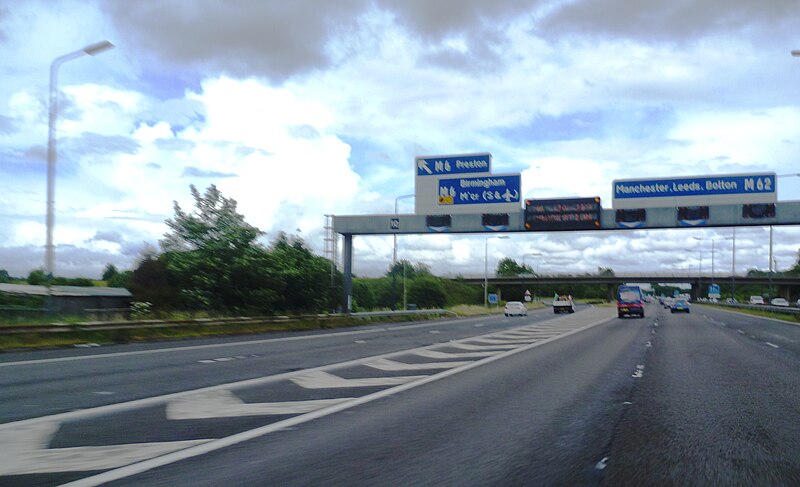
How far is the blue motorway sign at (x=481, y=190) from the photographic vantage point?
38406 millimetres

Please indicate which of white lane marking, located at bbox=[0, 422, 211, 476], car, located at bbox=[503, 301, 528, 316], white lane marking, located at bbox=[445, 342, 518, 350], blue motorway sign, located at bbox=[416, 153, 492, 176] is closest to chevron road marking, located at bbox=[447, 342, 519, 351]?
white lane marking, located at bbox=[445, 342, 518, 350]

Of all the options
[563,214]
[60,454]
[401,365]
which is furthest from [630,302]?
[60,454]

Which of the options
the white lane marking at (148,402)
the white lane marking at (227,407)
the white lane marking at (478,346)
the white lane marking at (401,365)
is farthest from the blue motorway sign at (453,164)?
the white lane marking at (227,407)

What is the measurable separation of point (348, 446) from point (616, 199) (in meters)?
34.6

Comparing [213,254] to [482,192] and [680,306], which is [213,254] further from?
[680,306]

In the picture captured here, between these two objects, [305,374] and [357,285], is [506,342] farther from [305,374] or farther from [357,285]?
[357,285]

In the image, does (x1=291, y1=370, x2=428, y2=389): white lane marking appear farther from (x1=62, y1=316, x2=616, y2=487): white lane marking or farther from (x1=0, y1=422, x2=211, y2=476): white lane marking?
(x1=0, y1=422, x2=211, y2=476): white lane marking

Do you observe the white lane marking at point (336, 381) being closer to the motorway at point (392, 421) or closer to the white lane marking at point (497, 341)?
the motorway at point (392, 421)

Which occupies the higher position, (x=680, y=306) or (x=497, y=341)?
(x=497, y=341)

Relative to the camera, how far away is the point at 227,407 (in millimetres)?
9750

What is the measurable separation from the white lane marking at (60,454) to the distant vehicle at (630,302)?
51261 mm

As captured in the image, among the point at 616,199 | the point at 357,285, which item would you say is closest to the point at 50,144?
the point at 616,199

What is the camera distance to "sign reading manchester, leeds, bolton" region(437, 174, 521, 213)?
38438mm

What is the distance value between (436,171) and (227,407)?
30.7 m
